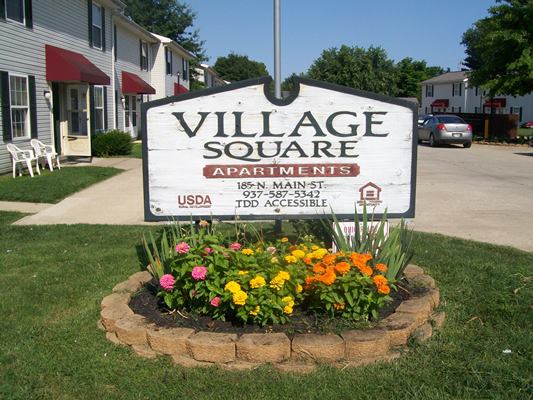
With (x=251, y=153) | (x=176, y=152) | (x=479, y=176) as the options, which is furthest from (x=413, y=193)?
(x=479, y=176)

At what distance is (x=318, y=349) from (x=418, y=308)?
2.91ft

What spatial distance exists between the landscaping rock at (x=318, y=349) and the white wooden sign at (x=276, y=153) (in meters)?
1.48

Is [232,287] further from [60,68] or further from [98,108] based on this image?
[98,108]

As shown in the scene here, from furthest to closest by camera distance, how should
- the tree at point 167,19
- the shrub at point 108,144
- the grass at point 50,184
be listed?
the tree at point 167,19 < the shrub at point 108,144 < the grass at point 50,184

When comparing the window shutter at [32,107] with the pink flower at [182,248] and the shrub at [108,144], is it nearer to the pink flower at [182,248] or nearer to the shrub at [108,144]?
the shrub at [108,144]

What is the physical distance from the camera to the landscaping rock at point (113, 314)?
3957 mm

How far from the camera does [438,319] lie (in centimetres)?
406

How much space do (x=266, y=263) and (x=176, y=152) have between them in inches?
50.9

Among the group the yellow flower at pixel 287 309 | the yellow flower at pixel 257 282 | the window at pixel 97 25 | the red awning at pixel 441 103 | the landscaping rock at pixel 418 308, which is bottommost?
the landscaping rock at pixel 418 308

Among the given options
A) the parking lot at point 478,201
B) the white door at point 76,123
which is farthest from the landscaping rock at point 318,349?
the white door at point 76,123

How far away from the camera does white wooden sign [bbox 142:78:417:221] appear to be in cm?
466

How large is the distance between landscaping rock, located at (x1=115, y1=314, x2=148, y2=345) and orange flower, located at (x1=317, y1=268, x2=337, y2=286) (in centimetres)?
116

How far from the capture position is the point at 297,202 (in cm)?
478

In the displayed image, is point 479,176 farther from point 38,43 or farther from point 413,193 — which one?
point 38,43
